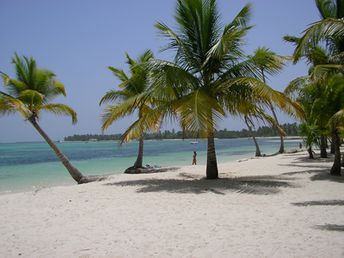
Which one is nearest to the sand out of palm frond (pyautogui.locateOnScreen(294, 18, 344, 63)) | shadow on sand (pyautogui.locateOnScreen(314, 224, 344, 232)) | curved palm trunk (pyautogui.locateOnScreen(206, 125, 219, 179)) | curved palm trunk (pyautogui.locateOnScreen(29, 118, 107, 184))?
shadow on sand (pyautogui.locateOnScreen(314, 224, 344, 232))

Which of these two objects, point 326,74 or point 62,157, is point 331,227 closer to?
point 326,74

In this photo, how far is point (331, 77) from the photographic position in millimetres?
9734

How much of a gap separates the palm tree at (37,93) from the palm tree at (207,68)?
224 inches

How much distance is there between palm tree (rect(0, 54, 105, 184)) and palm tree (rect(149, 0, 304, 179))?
568cm

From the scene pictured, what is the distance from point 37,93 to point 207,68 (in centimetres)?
703

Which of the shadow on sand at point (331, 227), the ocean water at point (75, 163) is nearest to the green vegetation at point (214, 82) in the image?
the ocean water at point (75, 163)

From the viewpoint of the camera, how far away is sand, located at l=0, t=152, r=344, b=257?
468cm

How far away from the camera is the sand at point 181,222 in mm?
4684

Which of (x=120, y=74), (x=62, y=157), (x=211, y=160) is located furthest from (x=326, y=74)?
(x=120, y=74)

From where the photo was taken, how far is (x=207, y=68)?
11.4m

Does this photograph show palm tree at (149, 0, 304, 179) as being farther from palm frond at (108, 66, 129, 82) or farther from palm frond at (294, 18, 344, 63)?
palm frond at (108, 66, 129, 82)

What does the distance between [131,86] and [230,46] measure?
7732 mm

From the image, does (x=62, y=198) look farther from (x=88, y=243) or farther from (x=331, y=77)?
(x=331, y=77)

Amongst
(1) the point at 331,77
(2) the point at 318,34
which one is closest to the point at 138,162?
(1) the point at 331,77
